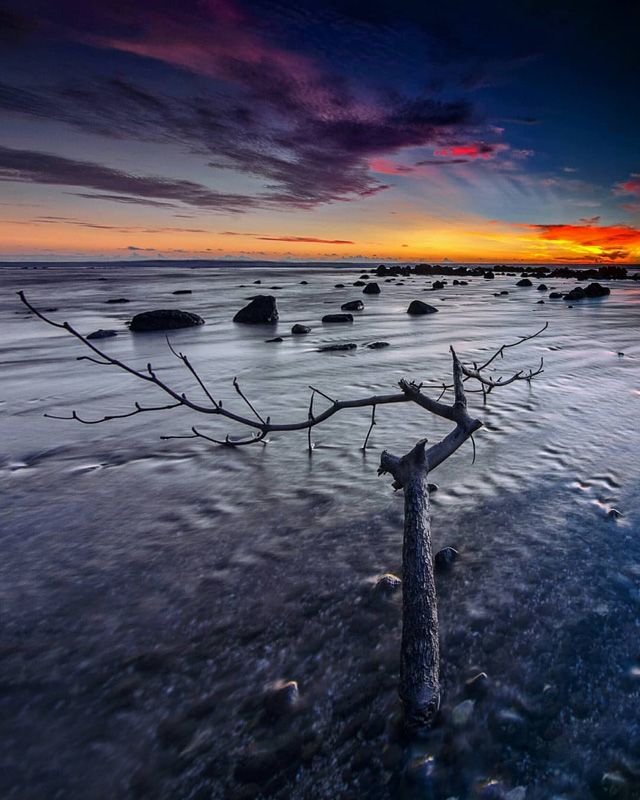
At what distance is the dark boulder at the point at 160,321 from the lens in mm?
12422

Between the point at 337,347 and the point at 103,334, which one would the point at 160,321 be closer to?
the point at 103,334

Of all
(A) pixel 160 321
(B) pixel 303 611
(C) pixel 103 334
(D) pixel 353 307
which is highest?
(D) pixel 353 307

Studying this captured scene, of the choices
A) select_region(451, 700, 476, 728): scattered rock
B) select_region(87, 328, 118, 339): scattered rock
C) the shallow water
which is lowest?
select_region(87, 328, 118, 339): scattered rock

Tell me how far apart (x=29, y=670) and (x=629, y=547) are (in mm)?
3244

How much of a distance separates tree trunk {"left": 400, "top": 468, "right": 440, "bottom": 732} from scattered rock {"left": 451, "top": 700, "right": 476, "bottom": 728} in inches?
3.2

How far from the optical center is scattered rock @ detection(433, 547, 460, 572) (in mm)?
2420

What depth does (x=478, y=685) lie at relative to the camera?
1.69 meters

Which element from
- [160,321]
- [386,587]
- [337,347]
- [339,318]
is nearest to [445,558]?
[386,587]

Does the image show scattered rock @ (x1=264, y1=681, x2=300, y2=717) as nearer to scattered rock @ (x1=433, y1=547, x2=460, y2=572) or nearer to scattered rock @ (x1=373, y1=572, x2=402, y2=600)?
scattered rock @ (x1=373, y1=572, x2=402, y2=600)

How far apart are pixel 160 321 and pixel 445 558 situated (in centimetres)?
1211

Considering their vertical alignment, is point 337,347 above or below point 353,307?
below

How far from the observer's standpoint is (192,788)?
1.40 metres

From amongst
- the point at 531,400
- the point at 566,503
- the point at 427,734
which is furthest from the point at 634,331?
the point at 427,734

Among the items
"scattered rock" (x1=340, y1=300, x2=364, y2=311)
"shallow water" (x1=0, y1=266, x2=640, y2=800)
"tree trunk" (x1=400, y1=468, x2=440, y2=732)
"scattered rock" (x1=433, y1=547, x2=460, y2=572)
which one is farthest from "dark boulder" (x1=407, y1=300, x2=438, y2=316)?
"tree trunk" (x1=400, y1=468, x2=440, y2=732)
